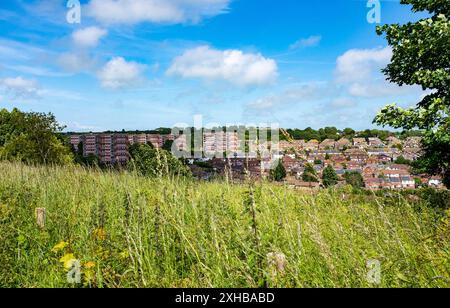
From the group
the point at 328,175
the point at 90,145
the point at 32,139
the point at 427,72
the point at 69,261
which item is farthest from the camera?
the point at 90,145

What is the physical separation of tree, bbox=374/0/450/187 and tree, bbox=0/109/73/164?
1533cm

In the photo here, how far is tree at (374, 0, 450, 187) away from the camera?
10.2 meters

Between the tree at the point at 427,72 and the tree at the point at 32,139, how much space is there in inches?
604

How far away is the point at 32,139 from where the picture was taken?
2225cm

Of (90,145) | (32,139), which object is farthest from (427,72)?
(90,145)

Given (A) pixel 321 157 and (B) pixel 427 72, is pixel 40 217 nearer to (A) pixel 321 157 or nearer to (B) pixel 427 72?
(A) pixel 321 157

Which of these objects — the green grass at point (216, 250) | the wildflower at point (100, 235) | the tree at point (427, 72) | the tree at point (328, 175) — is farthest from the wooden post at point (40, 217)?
the tree at point (427, 72)

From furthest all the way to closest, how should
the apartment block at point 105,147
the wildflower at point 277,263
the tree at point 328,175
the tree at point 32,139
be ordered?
the apartment block at point 105,147 → the tree at point 32,139 → the tree at point 328,175 → the wildflower at point 277,263

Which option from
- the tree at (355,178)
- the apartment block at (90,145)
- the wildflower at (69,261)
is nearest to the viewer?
the wildflower at (69,261)

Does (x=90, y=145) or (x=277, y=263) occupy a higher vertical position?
(x=90, y=145)

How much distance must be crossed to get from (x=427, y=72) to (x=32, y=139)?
818 inches

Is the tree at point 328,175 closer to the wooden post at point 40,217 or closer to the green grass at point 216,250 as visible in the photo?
the green grass at point 216,250

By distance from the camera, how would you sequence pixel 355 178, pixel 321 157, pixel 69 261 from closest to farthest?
1. pixel 69 261
2. pixel 321 157
3. pixel 355 178

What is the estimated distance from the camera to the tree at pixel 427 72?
1017 centimetres
